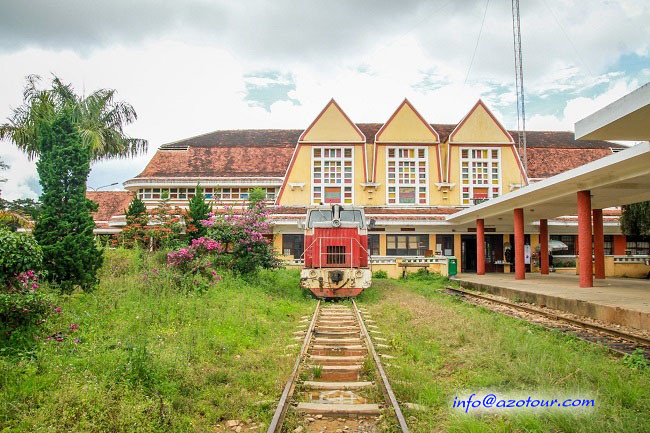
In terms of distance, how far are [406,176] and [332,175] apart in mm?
4503

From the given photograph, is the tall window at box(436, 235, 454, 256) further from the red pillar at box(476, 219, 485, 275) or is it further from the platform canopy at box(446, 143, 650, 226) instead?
the platform canopy at box(446, 143, 650, 226)

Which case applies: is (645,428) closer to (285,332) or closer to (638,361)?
(638,361)

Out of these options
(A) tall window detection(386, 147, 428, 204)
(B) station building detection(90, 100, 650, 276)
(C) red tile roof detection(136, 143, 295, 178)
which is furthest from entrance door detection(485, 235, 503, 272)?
(C) red tile roof detection(136, 143, 295, 178)

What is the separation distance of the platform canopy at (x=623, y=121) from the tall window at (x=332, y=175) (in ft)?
62.5

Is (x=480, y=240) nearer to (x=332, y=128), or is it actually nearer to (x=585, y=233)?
(x=585, y=233)

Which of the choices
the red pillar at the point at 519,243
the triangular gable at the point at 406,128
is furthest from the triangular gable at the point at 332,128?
the red pillar at the point at 519,243

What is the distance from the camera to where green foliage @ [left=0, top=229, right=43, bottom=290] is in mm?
6449

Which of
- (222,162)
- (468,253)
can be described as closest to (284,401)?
(468,253)

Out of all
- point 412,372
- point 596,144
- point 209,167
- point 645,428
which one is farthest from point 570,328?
point 596,144

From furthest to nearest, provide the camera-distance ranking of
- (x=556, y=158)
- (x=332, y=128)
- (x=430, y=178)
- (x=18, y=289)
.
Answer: (x=556, y=158) → (x=332, y=128) → (x=430, y=178) → (x=18, y=289)

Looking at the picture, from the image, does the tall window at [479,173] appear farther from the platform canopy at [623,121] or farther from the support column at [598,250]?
the platform canopy at [623,121]

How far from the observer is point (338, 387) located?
19.1ft

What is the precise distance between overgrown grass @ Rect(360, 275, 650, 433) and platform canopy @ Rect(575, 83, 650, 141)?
13.3ft

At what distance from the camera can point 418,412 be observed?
496 cm
